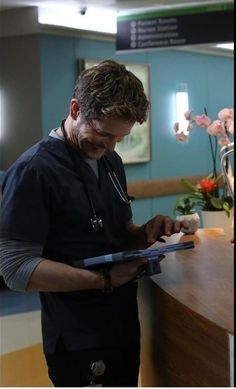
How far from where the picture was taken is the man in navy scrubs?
119cm

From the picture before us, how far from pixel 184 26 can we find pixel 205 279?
781mm

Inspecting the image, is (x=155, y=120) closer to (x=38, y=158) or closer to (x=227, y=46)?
(x=38, y=158)

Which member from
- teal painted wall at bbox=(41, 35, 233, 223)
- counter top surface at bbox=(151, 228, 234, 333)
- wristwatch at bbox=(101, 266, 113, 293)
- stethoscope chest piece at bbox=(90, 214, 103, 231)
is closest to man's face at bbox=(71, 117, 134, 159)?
stethoscope chest piece at bbox=(90, 214, 103, 231)

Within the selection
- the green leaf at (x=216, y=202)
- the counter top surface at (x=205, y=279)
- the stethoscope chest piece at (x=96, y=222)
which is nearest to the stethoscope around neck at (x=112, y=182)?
the stethoscope chest piece at (x=96, y=222)

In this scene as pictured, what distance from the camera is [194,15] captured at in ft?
2.81

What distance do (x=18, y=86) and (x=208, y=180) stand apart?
234 cm

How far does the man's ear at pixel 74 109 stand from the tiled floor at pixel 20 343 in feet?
3.86

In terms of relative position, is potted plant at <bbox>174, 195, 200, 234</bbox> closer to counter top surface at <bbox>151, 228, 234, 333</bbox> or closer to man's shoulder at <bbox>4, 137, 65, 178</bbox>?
counter top surface at <bbox>151, 228, 234, 333</bbox>

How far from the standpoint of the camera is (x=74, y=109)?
127 centimetres

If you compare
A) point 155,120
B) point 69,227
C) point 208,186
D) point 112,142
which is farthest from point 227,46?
point 155,120

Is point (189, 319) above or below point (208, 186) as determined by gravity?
below

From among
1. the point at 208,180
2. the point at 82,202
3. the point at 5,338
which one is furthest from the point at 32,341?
the point at 82,202

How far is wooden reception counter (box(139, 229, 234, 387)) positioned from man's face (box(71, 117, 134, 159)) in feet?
→ 1.38

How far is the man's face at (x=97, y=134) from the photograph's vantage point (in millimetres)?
1223
